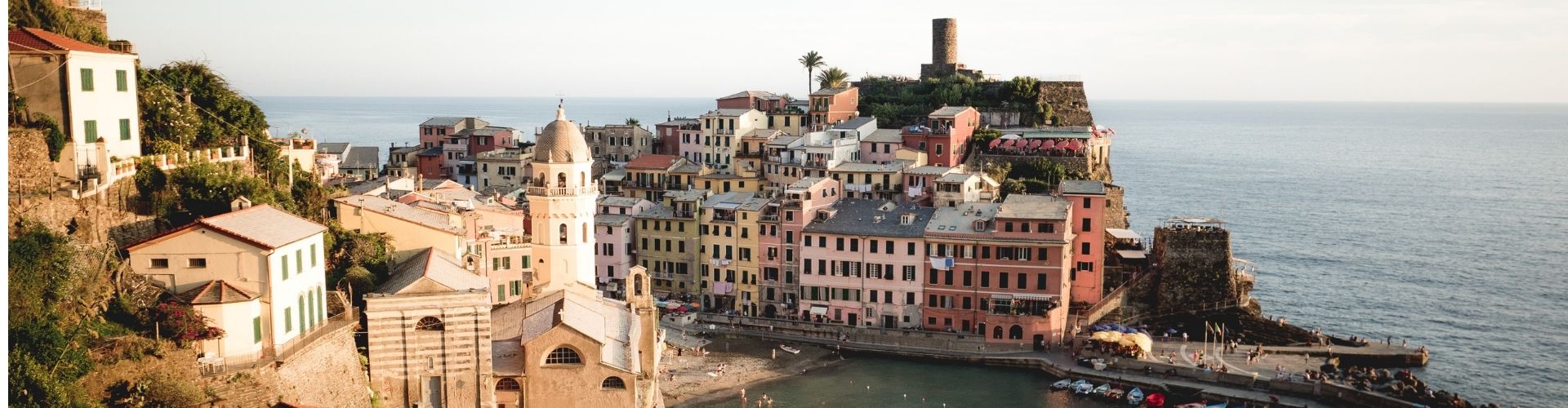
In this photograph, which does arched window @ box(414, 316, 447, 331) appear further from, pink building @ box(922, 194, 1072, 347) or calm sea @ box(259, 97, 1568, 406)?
pink building @ box(922, 194, 1072, 347)

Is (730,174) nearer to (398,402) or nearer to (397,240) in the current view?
(397,240)

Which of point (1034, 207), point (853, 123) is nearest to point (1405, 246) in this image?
point (853, 123)

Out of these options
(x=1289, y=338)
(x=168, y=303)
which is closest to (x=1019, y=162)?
(x=1289, y=338)

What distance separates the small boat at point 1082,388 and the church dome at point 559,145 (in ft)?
74.6

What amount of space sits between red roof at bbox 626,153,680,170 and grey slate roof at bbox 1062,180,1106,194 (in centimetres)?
2403

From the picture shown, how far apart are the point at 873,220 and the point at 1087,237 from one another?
9.95 meters

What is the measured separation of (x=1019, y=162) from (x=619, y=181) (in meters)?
23.2

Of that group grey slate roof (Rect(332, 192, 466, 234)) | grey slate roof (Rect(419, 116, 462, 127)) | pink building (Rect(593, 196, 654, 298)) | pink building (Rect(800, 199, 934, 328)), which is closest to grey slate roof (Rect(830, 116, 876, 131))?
pink building (Rect(593, 196, 654, 298))

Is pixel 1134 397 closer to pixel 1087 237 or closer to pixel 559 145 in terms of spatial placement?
Answer: pixel 1087 237

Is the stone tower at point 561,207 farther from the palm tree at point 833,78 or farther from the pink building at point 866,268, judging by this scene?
the palm tree at point 833,78

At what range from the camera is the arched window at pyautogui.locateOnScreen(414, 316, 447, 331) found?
29500mm

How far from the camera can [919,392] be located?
50.6 m

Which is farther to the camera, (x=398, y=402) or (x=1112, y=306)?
(x=1112, y=306)

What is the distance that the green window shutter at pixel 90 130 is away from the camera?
87.0 feet
